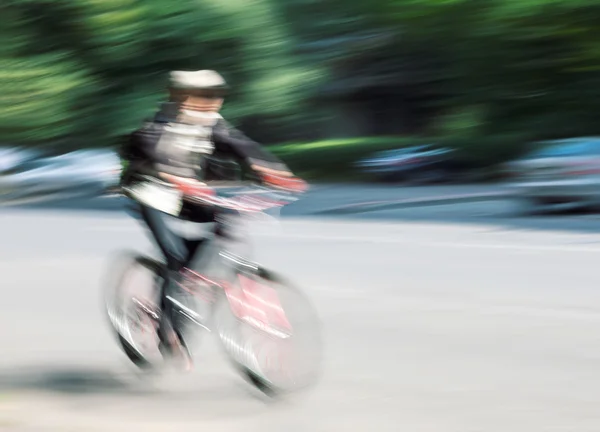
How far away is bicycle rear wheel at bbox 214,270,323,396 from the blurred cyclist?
13.4 inches

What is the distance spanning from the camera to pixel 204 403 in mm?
5453

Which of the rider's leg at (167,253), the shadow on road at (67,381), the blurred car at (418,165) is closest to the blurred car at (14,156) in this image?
the blurred car at (418,165)

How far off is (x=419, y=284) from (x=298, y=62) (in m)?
13.5

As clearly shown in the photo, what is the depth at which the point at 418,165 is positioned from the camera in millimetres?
23953

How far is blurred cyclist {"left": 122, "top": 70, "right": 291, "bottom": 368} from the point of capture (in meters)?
5.33

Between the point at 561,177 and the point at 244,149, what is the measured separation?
9.67 meters

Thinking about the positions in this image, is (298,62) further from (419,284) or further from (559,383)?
(559,383)

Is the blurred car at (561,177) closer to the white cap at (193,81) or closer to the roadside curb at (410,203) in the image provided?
the roadside curb at (410,203)

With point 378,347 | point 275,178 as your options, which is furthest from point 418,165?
point 275,178

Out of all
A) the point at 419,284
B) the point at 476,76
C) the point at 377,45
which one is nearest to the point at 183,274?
the point at 419,284

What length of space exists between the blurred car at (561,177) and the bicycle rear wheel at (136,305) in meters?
9.08

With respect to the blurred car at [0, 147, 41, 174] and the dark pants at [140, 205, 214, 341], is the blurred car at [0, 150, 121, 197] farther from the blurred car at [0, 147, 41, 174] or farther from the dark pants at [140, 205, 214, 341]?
the dark pants at [140, 205, 214, 341]

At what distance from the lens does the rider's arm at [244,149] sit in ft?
17.3

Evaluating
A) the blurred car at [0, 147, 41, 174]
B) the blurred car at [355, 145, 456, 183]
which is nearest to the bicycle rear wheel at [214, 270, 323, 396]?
the blurred car at [0, 147, 41, 174]
